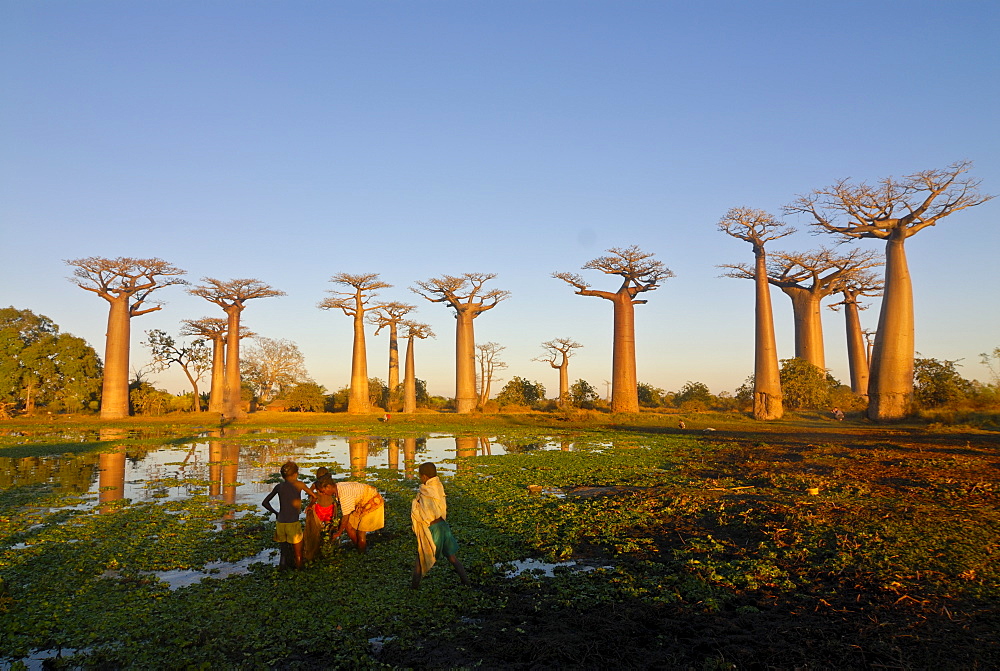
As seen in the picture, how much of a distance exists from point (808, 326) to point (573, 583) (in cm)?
3785

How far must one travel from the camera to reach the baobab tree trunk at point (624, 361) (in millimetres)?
35094

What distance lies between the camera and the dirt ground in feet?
13.8

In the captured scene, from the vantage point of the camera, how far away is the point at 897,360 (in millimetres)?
25016

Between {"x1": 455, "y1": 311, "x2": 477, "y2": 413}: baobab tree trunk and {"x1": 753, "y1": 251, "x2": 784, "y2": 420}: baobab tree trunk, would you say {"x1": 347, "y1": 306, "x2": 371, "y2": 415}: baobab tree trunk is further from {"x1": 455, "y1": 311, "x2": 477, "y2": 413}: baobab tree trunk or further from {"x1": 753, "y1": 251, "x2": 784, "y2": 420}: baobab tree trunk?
{"x1": 753, "y1": 251, "x2": 784, "y2": 420}: baobab tree trunk

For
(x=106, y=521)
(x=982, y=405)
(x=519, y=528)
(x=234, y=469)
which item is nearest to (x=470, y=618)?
(x=519, y=528)

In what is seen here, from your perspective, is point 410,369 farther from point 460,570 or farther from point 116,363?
point 460,570

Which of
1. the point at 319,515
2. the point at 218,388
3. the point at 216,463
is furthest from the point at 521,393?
the point at 319,515

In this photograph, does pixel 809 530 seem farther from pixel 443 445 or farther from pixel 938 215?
pixel 938 215

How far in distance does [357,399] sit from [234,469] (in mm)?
24530

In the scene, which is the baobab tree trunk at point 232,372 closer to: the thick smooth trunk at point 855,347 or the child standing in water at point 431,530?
the child standing in water at point 431,530

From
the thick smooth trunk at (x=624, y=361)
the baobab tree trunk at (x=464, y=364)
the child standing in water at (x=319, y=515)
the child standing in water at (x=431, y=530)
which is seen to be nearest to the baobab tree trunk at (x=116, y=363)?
the baobab tree trunk at (x=464, y=364)

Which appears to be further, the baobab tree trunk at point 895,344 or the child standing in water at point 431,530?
the baobab tree trunk at point 895,344

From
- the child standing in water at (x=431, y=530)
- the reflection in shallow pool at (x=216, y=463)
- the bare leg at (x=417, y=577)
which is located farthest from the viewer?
the reflection in shallow pool at (x=216, y=463)

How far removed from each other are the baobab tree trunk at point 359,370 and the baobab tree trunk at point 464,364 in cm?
630
